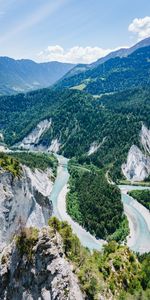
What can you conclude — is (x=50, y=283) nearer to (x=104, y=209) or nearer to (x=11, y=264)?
(x=11, y=264)

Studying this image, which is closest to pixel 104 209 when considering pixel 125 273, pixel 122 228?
pixel 122 228

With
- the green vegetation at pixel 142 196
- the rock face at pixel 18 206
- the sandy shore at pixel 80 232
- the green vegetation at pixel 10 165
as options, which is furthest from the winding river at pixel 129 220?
the green vegetation at pixel 10 165

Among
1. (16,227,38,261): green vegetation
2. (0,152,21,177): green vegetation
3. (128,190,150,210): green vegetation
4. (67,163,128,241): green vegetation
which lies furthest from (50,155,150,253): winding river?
(16,227,38,261): green vegetation

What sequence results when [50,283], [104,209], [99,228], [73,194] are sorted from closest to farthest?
[50,283] < [99,228] < [104,209] < [73,194]

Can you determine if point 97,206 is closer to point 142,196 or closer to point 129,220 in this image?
point 129,220

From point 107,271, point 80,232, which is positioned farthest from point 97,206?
point 107,271

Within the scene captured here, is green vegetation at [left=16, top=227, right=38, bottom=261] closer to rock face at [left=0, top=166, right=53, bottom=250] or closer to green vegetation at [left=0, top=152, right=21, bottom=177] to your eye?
rock face at [left=0, top=166, right=53, bottom=250]

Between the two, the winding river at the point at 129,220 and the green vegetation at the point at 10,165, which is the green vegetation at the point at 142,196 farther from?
the green vegetation at the point at 10,165
